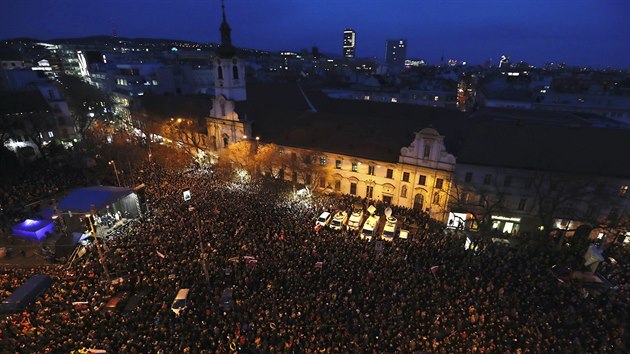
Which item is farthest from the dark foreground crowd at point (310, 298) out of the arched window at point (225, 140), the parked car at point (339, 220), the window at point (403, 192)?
the arched window at point (225, 140)

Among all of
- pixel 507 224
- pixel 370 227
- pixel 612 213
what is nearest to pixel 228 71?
Answer: pixel 370 227

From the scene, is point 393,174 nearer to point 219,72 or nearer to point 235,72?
point 235,72

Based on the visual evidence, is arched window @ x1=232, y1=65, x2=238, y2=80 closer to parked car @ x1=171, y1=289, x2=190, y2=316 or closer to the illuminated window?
parked car @ x1=171, y1=289, x2=190, y2=316

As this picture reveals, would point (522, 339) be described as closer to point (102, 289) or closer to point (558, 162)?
point (558, 162)

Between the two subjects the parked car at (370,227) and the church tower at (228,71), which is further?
the church tower at (228,71)

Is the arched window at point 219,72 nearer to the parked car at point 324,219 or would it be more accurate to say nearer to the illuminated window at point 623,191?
the parked car at point 324,219

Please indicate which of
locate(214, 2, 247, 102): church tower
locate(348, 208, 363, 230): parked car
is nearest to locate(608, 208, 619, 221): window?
locate(348, 208, 363, 230): parked car
